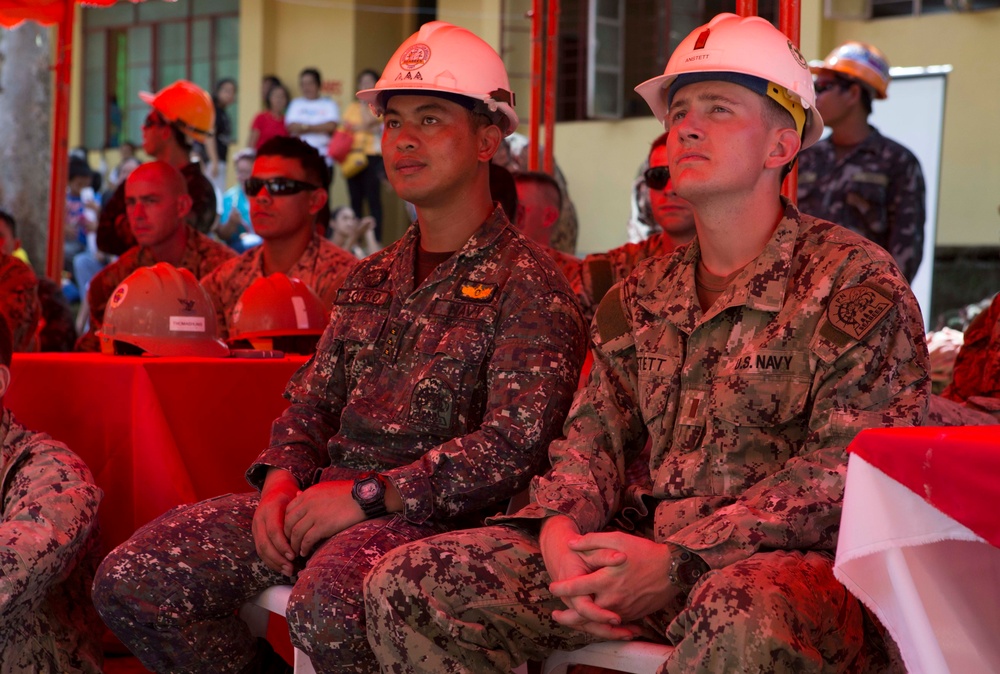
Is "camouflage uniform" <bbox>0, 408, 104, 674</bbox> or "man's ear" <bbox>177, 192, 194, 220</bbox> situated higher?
"man's ear" <bbox>177, 192, 194, 220</bbox>

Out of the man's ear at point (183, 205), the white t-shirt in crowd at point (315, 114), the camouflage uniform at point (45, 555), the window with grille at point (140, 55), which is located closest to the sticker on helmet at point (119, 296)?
the camouflage uniform at point (45, 555)

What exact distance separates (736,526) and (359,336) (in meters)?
1.19

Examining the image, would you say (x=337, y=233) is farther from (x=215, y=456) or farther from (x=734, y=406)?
(x=734, y=406)

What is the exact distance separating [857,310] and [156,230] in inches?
154

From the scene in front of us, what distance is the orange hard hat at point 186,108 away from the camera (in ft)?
24.3

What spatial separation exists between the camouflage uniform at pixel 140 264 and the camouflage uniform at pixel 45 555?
217 cm

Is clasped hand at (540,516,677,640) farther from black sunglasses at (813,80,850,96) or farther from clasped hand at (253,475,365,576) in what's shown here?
black sunglasses at (813,80,850,96)

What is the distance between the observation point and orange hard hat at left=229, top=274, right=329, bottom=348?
3.90 metres

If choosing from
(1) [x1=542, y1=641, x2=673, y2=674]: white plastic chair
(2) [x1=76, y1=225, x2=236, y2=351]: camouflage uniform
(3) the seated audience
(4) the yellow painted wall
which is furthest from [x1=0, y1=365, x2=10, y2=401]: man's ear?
(4) the yellow painted wall

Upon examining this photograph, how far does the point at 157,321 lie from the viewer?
360cm

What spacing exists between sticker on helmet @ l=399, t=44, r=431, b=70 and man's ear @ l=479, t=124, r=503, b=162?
0.24 meters

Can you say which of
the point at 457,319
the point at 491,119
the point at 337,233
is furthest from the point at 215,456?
the point at 337,233

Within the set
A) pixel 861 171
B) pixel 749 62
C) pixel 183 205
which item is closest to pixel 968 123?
pixel 861 171

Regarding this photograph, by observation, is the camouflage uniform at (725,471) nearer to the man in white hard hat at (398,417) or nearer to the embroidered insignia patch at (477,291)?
the man in white hard hat at (398,417)
